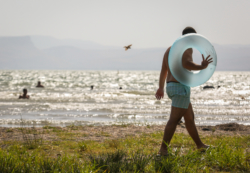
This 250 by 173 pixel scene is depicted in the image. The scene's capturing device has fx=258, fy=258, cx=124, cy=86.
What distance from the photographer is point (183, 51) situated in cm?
344

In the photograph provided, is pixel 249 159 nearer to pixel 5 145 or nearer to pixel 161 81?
pixel 161 81

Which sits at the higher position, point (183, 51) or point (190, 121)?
point (183, 51)

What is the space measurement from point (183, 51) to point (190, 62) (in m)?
0.18

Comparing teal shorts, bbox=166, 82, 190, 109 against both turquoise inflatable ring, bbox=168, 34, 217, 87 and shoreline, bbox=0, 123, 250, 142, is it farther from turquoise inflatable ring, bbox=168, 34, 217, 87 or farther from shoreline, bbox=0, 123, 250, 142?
shoreline, bbox=0, 123, 250, 142

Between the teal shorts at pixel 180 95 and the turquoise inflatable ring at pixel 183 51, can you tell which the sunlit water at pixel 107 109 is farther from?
the turquoise inflatable ring at pixel 183 51

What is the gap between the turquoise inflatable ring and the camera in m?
3.42

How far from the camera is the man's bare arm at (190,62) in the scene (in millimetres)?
3307

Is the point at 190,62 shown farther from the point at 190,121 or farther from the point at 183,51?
the point at 190,121

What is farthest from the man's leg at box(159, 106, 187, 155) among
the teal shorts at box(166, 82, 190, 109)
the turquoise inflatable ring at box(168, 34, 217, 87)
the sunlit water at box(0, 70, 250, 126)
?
the sunlit water at box(0, 70, 250, 126)

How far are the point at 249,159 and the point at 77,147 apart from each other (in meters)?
2.52

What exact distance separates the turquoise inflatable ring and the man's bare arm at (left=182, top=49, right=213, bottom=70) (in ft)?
0.16

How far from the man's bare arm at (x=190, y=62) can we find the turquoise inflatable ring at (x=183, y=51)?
49 mm

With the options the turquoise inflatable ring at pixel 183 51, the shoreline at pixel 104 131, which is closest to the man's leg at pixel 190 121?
the turquoise inflatable ring at pixel 183 51

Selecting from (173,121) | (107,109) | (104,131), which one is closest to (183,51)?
(173,121)
